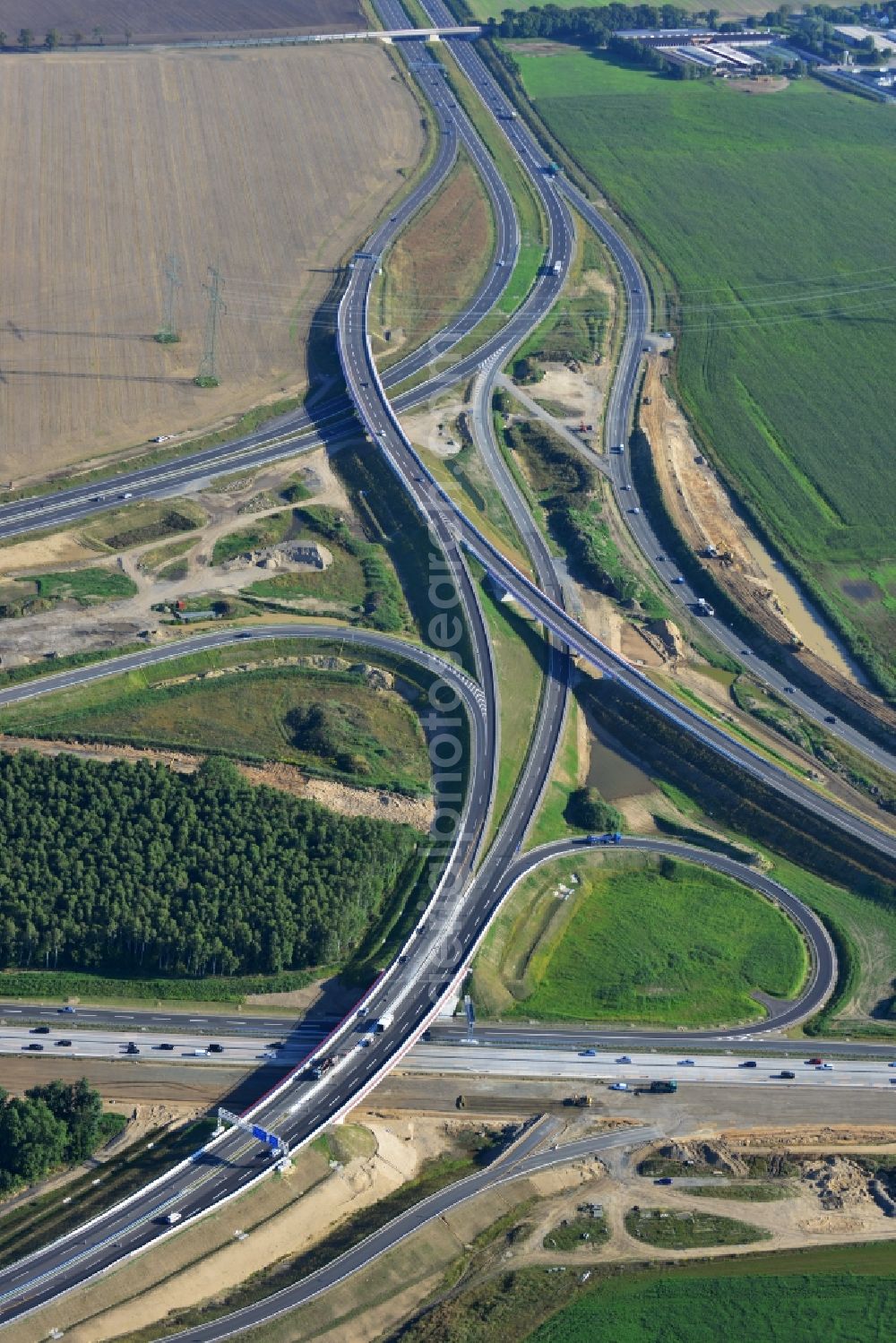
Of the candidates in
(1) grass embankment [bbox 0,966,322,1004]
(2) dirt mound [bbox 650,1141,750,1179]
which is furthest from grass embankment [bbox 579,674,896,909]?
(1) grass embankment [bbox 0,966,322,1004]

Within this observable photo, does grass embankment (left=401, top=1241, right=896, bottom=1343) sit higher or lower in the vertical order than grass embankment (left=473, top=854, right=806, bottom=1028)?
lower

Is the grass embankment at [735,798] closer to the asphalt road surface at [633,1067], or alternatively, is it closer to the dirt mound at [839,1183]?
the asphalt road surface at [633,1067]

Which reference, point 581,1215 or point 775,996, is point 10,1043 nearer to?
point 581,1215

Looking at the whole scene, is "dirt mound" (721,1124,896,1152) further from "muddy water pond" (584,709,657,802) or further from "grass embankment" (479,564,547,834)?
"muddy water pond" (584,709,657,802)

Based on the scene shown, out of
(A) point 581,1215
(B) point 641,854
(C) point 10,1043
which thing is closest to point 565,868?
(B) point 641,854

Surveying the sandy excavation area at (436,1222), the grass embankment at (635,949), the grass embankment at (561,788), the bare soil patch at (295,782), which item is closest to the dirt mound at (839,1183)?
the sandy excavation area at (436,1222)
